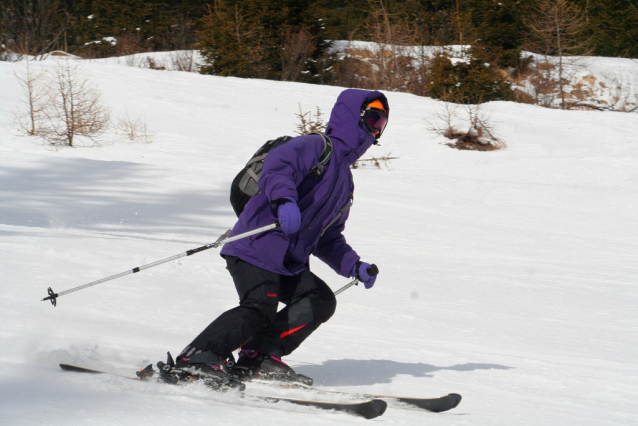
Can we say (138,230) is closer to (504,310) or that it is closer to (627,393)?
(504,310)

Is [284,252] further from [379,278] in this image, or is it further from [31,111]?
[31,111]

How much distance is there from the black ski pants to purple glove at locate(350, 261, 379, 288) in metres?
0.22

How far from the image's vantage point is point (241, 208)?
10.7 ft

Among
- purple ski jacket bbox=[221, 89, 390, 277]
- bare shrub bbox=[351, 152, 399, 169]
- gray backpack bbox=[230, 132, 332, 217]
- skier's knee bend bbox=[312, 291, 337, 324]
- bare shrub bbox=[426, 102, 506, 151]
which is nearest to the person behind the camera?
purple ski jacket bbox=[221, 89, 390, 277]

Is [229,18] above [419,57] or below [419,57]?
above

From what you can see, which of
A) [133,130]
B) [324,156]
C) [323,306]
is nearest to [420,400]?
[323,306]

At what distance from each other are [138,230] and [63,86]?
772cm

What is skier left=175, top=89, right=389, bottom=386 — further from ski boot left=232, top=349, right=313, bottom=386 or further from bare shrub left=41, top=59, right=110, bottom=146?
bare shrub left=41, top=59, right=110, bottom=146

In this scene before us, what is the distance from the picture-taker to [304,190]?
10.6 feet

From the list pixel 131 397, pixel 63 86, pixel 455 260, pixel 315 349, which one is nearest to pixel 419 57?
pixel 63 86

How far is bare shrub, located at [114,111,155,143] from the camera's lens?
1512 centimetres

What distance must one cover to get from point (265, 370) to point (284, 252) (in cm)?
60

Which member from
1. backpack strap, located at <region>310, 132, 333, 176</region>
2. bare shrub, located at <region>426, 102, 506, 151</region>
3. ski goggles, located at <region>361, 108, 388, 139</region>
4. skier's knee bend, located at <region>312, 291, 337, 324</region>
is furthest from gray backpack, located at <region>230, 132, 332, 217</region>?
bare shrub, located at <region>426, 102, 506, 151</region>

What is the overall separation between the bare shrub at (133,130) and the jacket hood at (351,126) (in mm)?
12344
